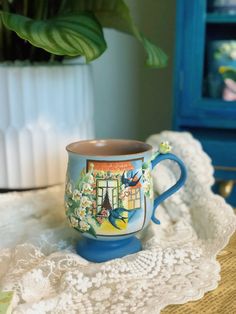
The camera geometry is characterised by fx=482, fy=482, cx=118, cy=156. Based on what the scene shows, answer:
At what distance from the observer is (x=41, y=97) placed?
75 centimetres


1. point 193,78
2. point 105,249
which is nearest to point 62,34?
point 105,249

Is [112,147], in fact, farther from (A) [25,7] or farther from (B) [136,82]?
(B) [136,82]

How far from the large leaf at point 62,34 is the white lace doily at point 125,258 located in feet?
0.77

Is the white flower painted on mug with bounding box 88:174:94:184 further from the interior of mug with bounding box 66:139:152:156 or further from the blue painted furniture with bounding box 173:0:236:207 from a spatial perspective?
the blue painted furniture with bounding box 173:0:236:207

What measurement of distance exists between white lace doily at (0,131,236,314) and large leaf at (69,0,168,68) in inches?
5.5

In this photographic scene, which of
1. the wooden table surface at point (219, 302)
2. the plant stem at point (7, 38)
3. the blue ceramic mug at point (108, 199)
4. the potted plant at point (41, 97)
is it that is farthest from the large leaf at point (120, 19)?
the wooden table surface at point (219, 302)

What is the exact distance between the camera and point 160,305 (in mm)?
485

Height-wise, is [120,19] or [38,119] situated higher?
[120,19]

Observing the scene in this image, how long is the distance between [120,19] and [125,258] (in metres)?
0.39

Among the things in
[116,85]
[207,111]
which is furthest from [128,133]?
[207,111]

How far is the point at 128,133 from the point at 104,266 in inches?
28.1

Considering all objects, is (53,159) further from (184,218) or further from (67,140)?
(184,218)

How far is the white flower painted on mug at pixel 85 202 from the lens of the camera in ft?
1.82

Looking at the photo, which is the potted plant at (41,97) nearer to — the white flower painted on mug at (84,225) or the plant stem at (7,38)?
the plant stem at (7,38)
